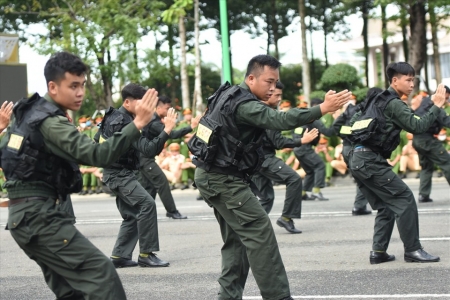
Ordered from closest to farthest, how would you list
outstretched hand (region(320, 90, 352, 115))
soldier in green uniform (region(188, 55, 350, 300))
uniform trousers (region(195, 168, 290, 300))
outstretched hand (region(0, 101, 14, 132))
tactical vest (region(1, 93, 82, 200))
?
tactical vest (region(1, 93, 82, 200))
outstretched hand (region(320, 90, 352, 115))
soldier in green uniform (region(188, 55, 350, 300))
uniform trousers (region(195, 168, 290, 300))
outstretched hand (region(0, 101, 14, 132))

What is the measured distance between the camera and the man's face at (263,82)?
21.7 ft

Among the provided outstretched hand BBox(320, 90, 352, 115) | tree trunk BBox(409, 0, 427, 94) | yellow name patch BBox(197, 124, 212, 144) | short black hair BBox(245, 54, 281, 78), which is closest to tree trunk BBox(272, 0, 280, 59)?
tree trunk BBox(409, 0, 427, 94)

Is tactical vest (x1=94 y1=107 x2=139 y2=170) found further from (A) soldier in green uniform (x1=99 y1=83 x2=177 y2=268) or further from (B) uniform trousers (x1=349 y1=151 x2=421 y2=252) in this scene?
(B) uniform trousers (x1=349 y1=151 x2=421 y2=252)

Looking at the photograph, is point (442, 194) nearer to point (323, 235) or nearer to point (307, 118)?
point (323, 235)

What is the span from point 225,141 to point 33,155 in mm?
1745

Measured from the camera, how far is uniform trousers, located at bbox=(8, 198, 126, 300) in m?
5.03

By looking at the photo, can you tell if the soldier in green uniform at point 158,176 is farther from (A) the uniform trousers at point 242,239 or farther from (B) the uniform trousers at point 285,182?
(A) the uniform trousers at point 242,239

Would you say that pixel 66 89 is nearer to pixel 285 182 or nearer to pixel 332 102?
pixel 332 102

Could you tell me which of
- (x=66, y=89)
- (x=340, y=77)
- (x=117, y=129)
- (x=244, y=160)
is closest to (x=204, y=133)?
(x=244, y=160)

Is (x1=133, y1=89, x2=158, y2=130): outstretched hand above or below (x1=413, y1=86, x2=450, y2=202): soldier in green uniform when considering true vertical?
above

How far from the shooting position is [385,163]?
8602 millimetres

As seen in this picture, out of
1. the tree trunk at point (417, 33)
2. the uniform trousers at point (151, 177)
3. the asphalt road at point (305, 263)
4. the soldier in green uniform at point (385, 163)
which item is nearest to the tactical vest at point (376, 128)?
the soldier in green uniform at point (385, 163)

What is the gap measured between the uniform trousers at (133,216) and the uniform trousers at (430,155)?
5.85 metres

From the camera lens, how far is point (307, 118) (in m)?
6.17
